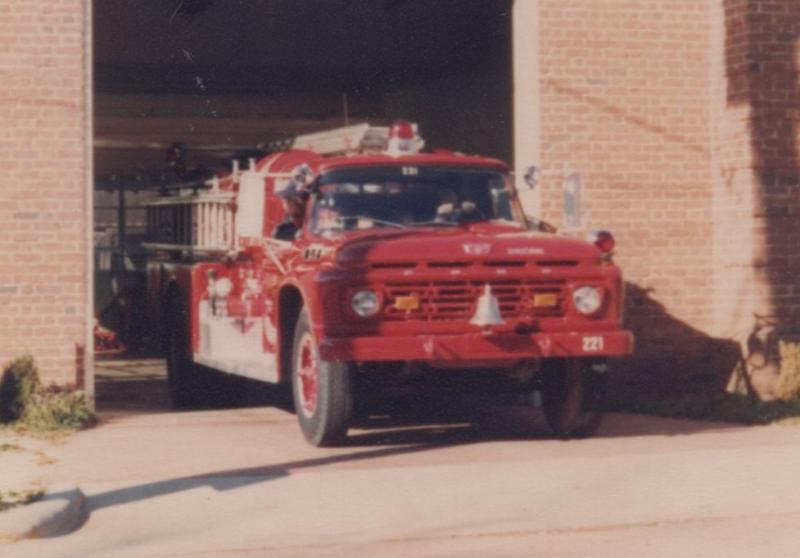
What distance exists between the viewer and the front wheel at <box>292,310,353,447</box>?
11438 mm

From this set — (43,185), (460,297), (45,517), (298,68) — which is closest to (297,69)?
(298,68)

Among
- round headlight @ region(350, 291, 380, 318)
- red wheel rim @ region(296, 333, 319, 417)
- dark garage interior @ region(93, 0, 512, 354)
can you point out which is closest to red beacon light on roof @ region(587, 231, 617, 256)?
round headlight @ region(350, 291, 380, 318)

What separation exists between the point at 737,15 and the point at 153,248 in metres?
7.38

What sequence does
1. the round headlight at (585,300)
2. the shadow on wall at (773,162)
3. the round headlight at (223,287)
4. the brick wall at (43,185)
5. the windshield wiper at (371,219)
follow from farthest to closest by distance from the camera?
1. the shadow on wall at (773,162)
2. the round headlight at (223,287)
3. the brick wall at (43,185)
4. the windshield wiper at (371,219)
5. the round headlight at (585,300)

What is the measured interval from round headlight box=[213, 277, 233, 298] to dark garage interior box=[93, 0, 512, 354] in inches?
131

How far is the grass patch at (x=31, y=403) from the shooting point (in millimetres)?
13164

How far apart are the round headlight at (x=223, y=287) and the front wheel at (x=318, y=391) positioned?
2.47m

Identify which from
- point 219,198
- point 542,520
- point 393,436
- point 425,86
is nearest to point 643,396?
point 393,436

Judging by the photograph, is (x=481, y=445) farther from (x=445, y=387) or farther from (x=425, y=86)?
(x=425, y=86)

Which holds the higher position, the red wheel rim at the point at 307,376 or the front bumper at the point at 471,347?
the front bumper at the point at 471,347

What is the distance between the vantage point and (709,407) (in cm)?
1445

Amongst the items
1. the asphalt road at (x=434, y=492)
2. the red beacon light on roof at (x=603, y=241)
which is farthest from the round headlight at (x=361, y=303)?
the red beacon light on roof at (x=603, y=241)

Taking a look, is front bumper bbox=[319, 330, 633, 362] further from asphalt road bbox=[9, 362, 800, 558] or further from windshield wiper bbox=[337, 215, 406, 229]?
windshield wiper bbox=[337, 215, 406, 229]

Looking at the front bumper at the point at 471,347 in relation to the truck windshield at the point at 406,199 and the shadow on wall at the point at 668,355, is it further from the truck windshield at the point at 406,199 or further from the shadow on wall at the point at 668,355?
the shadow on wall at the point at 668,355
